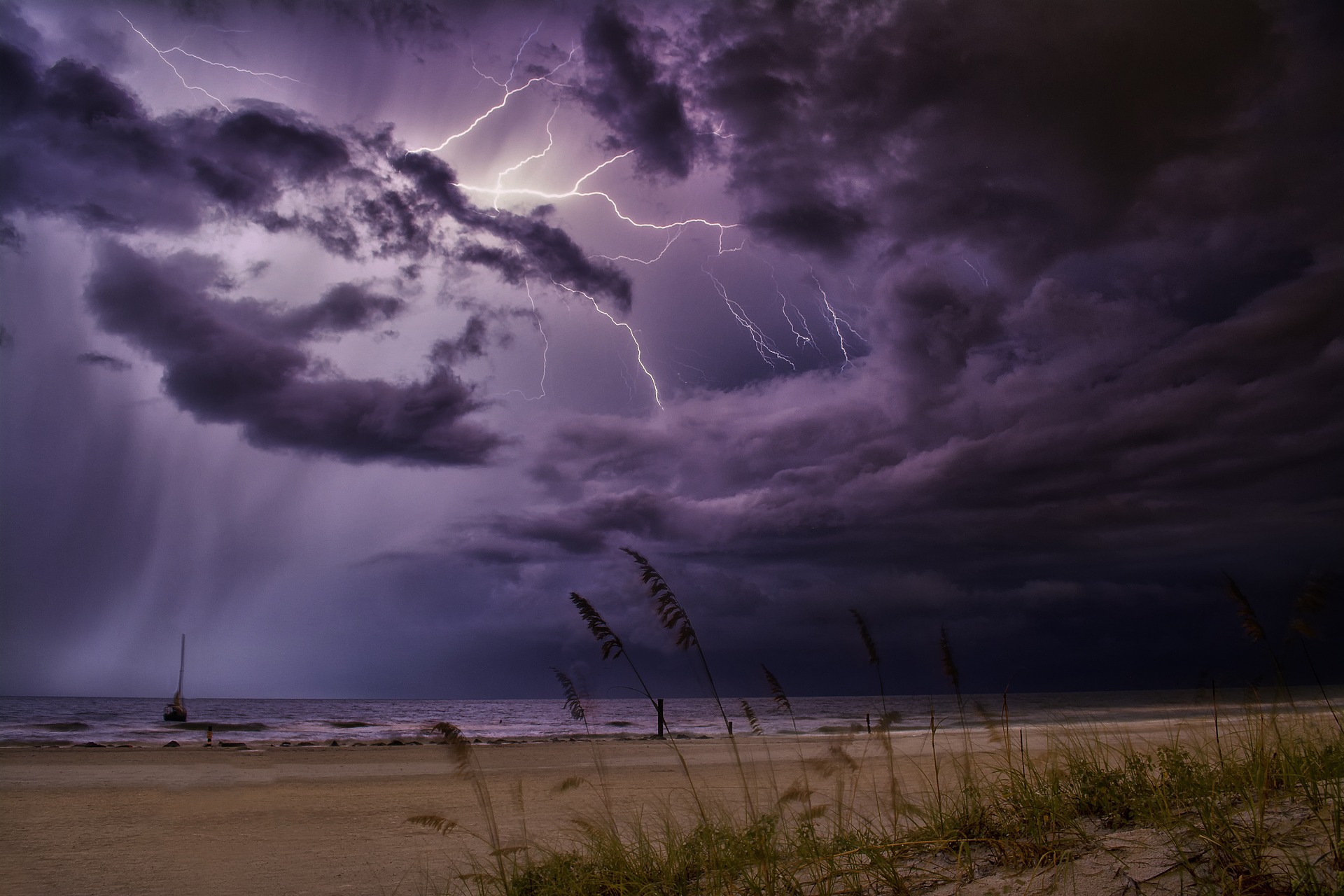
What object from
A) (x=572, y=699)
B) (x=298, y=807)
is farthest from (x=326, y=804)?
(x=572, y=699)

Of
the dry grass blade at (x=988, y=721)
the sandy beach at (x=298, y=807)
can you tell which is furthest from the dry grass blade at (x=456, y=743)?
the dry grass blade at (x=988, y=721)

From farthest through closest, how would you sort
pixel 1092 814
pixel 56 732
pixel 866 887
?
pixel 56 732 < pixel 1092 814 < pixel 866 887

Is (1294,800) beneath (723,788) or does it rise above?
above

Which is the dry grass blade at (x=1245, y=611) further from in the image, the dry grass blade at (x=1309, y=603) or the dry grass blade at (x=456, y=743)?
the dry grass blade at (x=456, y=743)

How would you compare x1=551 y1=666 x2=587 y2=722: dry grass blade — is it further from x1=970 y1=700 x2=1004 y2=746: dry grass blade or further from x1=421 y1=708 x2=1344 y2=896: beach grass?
x1=970 y1=700 x2=1004 y2=746: dry grass blade

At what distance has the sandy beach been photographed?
678 cm

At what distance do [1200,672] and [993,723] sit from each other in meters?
2.01

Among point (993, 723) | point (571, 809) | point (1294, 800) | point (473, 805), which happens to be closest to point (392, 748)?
point (473, 805)

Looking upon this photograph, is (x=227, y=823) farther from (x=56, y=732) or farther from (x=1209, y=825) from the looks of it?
(x=56, y=732)

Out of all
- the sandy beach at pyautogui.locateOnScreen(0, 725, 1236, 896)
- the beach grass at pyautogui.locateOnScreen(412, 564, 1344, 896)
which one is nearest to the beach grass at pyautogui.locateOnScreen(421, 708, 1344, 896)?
the beach grass at pyautogui.locateOnScreen(412, 564, 1344, 896)

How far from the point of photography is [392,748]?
24609 millimetres

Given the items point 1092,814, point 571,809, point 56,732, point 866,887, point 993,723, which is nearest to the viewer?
point 866,887

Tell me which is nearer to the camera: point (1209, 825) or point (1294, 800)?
point (1209, 825)

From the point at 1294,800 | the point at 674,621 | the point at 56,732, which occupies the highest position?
the point at 674,621
